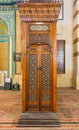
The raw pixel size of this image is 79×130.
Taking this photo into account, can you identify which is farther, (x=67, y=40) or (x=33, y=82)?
(x=67, y=40)

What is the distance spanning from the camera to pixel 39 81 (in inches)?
205

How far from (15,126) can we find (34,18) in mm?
2124

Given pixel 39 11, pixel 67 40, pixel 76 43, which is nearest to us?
pixel 39 11

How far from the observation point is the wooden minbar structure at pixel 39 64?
5094mm

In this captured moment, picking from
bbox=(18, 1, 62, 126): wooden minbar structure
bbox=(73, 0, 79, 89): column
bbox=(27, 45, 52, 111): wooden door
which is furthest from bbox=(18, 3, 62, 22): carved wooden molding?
bbox=(73, 0, 79, 89): column

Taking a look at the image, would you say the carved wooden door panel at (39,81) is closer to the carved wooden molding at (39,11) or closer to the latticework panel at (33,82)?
the latticework panel at (33,82)

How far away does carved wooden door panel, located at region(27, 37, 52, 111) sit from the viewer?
17.0ft

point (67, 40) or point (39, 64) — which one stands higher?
point (67, 40)

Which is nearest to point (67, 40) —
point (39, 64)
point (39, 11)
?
point (39, 64)

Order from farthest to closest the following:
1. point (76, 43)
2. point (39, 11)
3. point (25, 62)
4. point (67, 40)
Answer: point (67, 40), point (76, 43), point (25, 62), point (39, 11)

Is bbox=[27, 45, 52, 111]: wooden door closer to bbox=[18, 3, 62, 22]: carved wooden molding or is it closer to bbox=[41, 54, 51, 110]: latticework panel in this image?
bbox=[41, 54, 51, 110]: latticework panel

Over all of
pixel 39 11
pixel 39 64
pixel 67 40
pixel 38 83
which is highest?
pixel 39 11

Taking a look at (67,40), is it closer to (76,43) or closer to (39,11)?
(76,43)

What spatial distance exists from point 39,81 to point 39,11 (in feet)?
4.62
